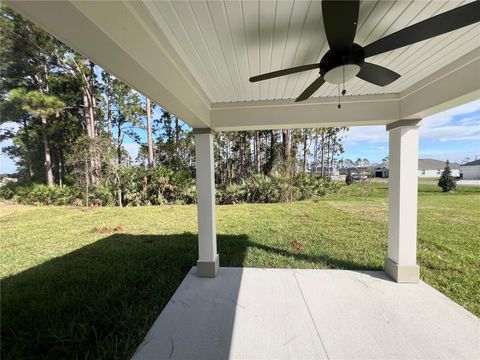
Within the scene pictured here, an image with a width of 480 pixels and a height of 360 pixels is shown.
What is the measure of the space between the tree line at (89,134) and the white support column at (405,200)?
6.51 meters

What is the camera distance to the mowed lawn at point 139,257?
2.39 metres

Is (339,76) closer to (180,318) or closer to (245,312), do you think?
(245,312)

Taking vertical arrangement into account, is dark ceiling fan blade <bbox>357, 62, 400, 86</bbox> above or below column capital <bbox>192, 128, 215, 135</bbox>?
above

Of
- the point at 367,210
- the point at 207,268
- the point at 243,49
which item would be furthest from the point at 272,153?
the point at 243,49

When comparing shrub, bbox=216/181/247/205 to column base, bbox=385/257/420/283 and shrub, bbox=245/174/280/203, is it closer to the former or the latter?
shrub, bbox=245/174/280/203

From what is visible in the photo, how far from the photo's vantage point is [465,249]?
14.6 feet

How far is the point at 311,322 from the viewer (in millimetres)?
2459

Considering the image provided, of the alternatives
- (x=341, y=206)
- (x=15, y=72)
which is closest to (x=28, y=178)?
(x=15, y=72)

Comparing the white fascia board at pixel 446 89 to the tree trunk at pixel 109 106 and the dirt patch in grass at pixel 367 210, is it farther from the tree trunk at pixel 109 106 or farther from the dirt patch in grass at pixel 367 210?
the tree trunk at pixel 109 106

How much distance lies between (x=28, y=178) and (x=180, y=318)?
13887 mm

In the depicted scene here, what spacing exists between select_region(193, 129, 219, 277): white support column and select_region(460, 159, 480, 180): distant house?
36.1 m

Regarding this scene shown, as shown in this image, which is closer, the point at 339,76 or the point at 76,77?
the point at 339,76

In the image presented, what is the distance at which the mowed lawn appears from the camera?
7.84ft

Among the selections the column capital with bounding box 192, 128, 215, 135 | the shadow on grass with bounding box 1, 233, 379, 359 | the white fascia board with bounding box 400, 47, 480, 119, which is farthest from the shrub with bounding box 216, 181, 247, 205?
the white fascia board with bounding box 400, 47, 480, 119
